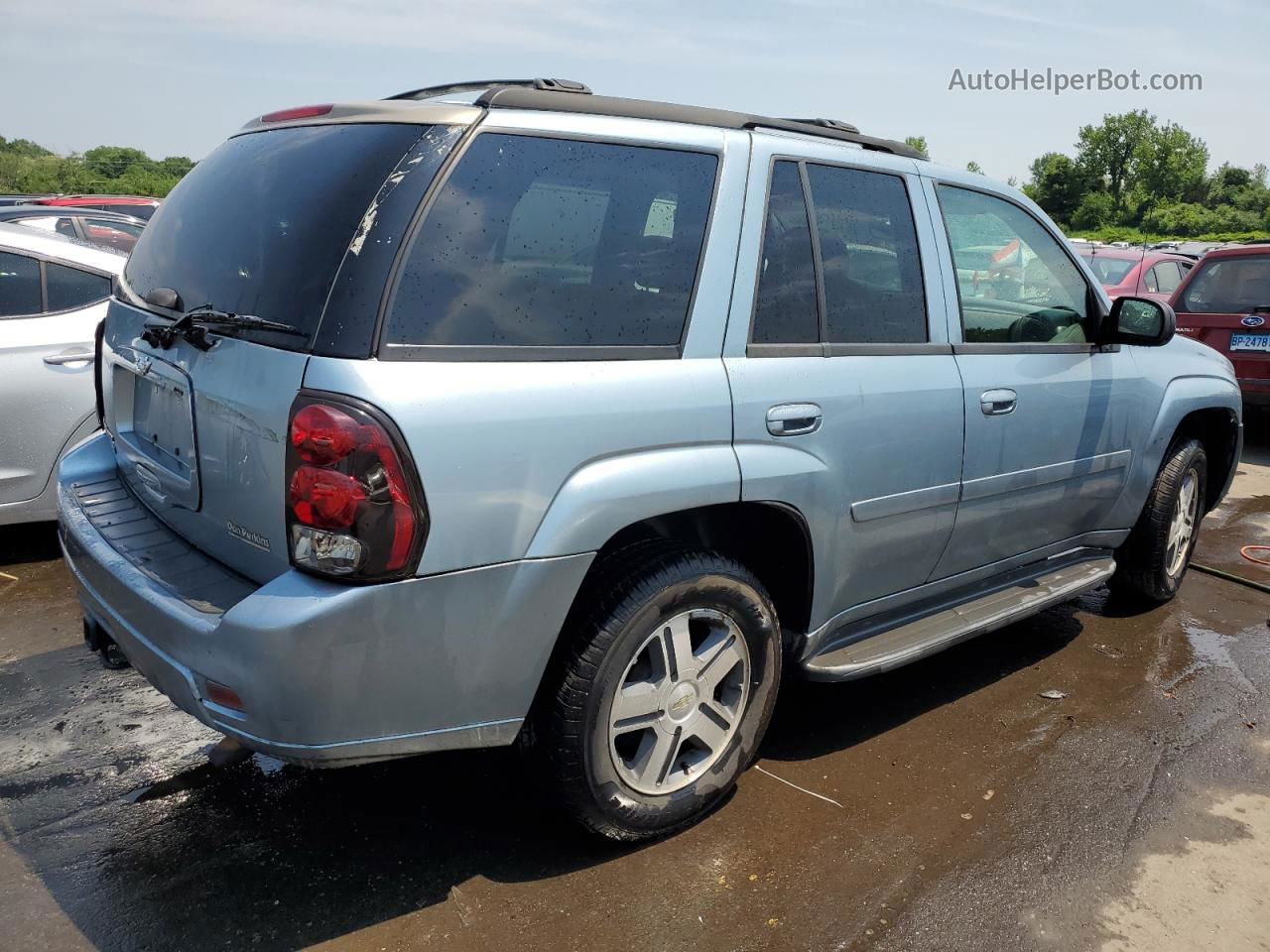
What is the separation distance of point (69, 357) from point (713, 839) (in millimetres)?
3725

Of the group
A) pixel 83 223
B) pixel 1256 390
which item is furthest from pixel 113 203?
pixel 1256 390

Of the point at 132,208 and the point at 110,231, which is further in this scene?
the point at 132,208

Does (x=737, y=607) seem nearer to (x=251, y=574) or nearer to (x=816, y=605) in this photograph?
(x=816, y=605)

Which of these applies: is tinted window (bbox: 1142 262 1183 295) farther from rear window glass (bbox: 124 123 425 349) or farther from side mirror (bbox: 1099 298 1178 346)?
rear window glass (bbox: 124 123 425 349)

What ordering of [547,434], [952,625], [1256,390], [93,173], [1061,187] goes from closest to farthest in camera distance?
[547,434] < [952,625] < [1256,390] < [93,173] < [1061,187]

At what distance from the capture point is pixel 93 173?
54.6 m

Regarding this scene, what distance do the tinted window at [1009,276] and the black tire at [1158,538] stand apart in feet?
3.40

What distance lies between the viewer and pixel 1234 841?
3025mm

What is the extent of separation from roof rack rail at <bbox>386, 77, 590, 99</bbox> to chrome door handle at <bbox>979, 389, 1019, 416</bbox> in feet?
5.52

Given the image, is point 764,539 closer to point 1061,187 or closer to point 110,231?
point 110,231

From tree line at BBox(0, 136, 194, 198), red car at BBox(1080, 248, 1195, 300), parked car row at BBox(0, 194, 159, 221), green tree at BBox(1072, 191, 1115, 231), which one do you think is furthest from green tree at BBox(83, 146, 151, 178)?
green tree at BBox(1072, 191, 1115, 231)

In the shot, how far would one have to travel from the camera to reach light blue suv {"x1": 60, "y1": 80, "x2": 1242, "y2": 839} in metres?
2.21

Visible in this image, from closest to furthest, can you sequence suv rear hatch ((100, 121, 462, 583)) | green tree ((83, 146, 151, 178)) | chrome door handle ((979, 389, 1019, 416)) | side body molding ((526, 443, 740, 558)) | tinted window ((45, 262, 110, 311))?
suv rear hatch ((100, 121, 462, 583))
side body molding ((526, 443, 740, 558))
chrome door handle ((979, 389, 1019, 416))
tinted window ((45, 262, 110, 311))
green tree ((83, 146, 151, 178))

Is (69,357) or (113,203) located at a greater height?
(113,203)
